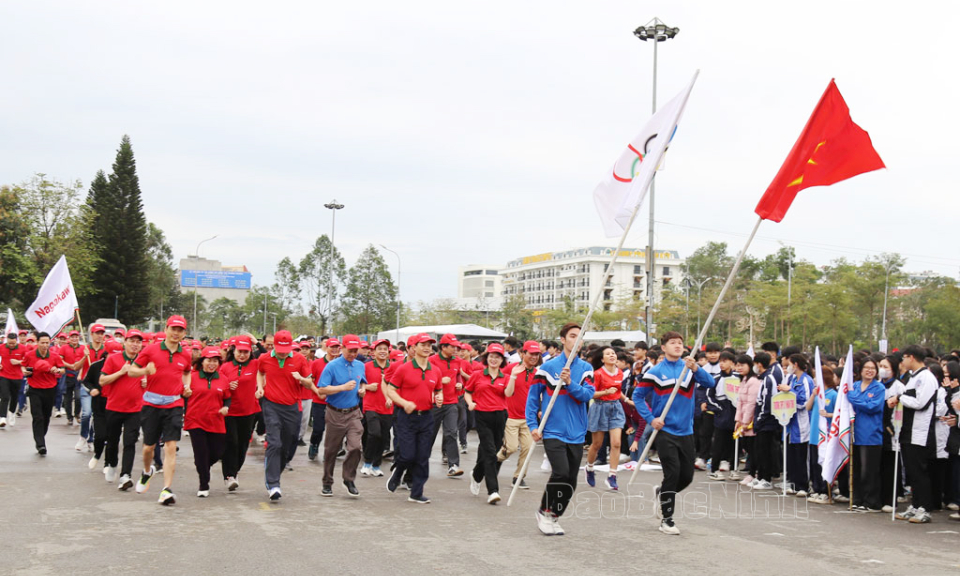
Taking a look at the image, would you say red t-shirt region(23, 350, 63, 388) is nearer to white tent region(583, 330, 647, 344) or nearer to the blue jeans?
the blue jeans

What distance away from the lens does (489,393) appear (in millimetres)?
A: 11695

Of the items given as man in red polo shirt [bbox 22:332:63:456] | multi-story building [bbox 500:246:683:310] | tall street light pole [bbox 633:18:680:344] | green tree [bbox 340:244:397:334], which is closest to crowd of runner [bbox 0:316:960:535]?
man in red polo shirt [bbox 22:332:63:456]

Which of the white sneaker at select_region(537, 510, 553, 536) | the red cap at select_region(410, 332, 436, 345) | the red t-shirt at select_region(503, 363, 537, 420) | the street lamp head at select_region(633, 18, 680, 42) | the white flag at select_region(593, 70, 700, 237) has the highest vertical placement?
the street lamp head at select_region(633, 18, 680, 42)

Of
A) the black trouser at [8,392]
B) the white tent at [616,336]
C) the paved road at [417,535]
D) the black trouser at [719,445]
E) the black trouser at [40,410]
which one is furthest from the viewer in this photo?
the white tent at [616,336]

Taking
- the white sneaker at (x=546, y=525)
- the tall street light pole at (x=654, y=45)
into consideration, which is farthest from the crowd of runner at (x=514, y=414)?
the tall street light pole at (x=654, y=45)

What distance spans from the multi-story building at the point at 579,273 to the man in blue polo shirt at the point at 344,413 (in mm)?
128544

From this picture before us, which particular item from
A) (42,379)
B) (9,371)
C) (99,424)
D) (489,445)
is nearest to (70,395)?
(9,371)

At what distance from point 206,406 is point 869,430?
26.0 ft

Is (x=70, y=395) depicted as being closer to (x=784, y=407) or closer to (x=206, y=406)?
(x=206, y=406)

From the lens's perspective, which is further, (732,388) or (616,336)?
(616,336)

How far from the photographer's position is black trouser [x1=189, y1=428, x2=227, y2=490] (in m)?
10.4

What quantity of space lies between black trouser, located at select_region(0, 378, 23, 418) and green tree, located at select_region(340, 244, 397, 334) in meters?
50.2

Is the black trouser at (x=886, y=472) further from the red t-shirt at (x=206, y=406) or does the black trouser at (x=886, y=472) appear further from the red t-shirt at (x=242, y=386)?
the red t-shirt at (x=206, y=406)

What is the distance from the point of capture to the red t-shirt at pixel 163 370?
401 inches
